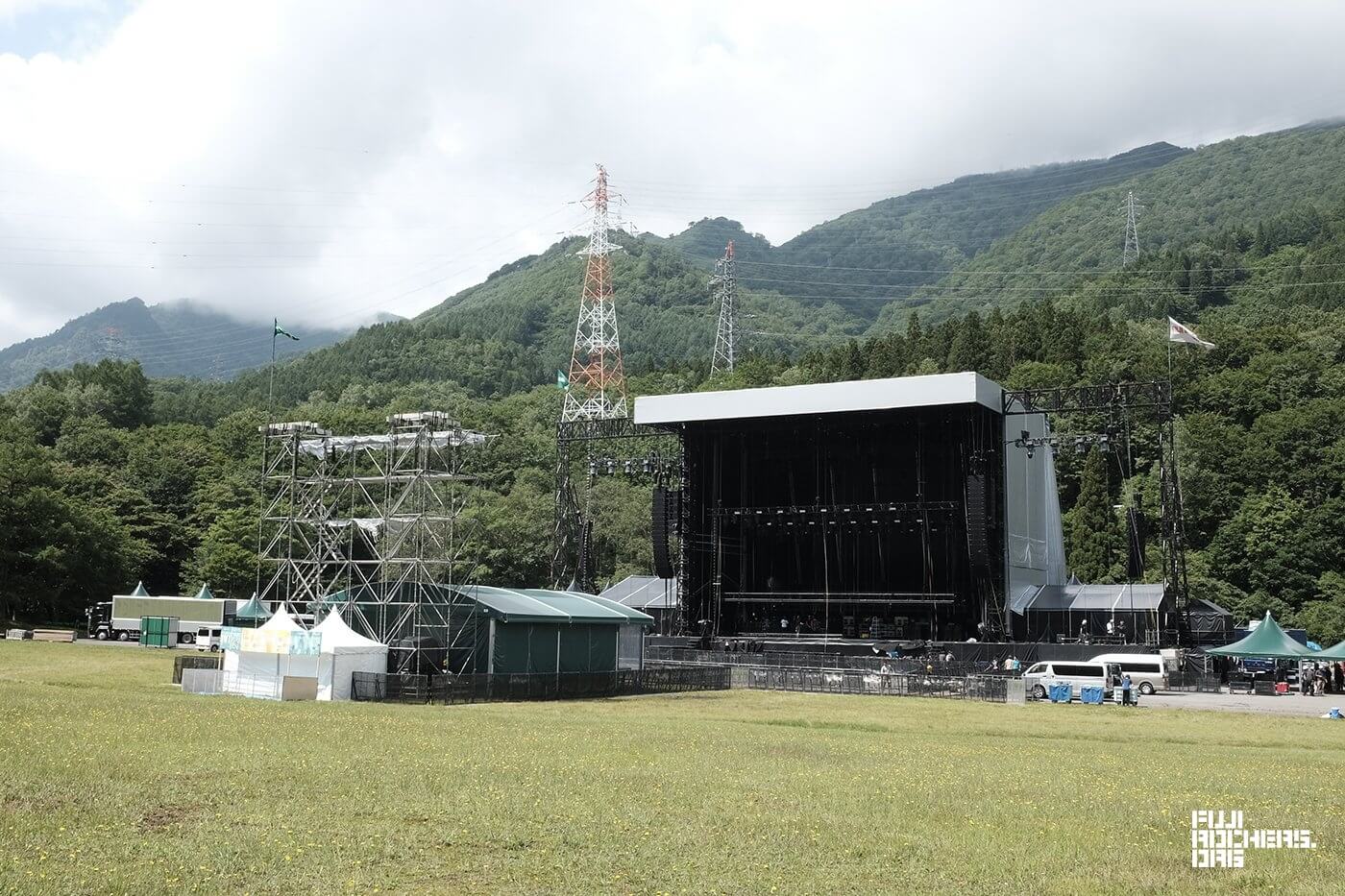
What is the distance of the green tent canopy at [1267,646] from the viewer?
42500 millimetres

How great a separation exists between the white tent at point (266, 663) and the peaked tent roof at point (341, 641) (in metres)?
0.63

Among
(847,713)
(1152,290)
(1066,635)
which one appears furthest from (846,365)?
(847,713)

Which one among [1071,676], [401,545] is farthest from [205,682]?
[1071,676]

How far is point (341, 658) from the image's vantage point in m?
32.3

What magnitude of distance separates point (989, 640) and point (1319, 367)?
145 ft

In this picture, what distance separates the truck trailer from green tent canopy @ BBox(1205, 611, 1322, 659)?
45.4 metres

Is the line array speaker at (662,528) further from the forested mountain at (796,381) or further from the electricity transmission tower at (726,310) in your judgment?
the electricity transmission tower at (726,310)

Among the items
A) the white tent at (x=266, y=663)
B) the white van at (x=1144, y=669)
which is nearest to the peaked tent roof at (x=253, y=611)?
the white tent at (x=266, y=663)

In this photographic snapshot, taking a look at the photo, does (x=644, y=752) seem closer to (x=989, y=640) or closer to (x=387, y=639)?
(x=387, y=639)

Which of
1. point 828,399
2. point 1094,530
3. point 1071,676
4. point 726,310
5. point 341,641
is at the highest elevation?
point 726,310

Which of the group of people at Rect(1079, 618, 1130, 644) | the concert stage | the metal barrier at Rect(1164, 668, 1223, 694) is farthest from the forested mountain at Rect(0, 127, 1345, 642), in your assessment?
the metal barrier at Rect(1164, 668, 1223, 694)

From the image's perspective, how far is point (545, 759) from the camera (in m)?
18.4

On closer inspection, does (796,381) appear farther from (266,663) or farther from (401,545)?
(266,663)

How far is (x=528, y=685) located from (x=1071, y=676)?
18116 mm
